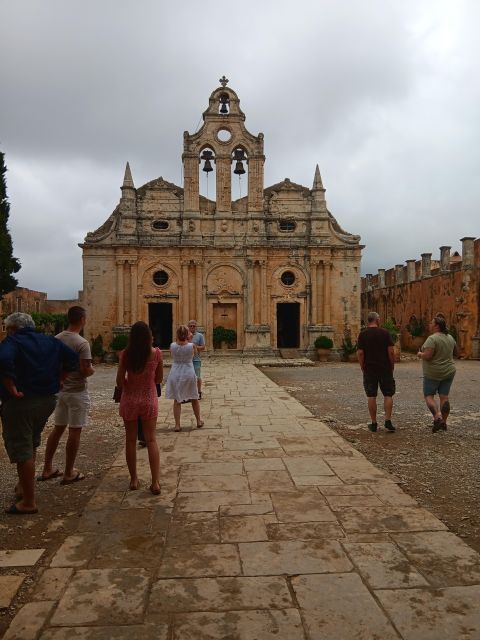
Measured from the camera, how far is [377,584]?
328 cm

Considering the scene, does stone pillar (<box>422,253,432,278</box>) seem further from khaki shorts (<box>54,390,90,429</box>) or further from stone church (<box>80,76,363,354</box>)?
khaki shorts (<box>54,390,90,429</box>)

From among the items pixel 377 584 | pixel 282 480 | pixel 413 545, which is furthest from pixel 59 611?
pixel 282 480

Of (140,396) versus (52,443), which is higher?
(140,396)

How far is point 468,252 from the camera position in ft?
87.0

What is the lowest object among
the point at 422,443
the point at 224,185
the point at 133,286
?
the point at 422,443

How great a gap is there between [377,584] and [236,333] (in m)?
23.5

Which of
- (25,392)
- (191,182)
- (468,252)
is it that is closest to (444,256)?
(468,252)

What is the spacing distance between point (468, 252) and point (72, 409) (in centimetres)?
2526

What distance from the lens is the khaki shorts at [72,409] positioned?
5.62 m

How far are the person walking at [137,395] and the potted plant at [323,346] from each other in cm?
2093

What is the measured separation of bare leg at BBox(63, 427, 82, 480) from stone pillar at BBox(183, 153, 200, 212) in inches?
869

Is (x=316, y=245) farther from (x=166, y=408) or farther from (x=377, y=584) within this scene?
(x=377, y=584)

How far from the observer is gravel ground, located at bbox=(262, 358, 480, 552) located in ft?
16.2

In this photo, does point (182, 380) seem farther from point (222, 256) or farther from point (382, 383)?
point (222, 256)
